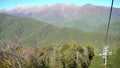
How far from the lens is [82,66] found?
80.3 meters

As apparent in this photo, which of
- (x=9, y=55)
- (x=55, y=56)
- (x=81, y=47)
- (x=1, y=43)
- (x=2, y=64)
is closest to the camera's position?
(x=1, y=43)

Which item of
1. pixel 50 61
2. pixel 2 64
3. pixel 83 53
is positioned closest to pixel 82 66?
pixel 83 53

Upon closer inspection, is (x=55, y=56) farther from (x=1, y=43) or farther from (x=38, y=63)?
(x=1, y=43)

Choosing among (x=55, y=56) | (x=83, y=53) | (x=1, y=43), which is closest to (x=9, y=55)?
(x=1, y=43)

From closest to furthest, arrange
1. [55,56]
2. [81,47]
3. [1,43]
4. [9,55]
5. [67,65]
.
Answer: [1,43] < [9,55] < [67,65] < [55,56] < [81,47]

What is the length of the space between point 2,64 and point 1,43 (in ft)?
74.3

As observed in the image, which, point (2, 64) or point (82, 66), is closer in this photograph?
point (2, 64)

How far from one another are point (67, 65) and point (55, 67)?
12.7 ft

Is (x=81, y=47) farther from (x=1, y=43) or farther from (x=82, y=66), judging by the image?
(x=1, y=43)

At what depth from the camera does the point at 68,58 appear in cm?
7344

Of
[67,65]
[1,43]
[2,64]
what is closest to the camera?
[1,43]

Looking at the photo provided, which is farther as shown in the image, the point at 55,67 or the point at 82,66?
the point at 82,66

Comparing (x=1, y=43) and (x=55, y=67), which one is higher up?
(x=1, y=43)

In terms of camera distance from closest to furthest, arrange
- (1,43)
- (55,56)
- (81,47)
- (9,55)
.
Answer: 1. (1,43)
2. (9,55)
3. (55,56)
4. (81,47)
